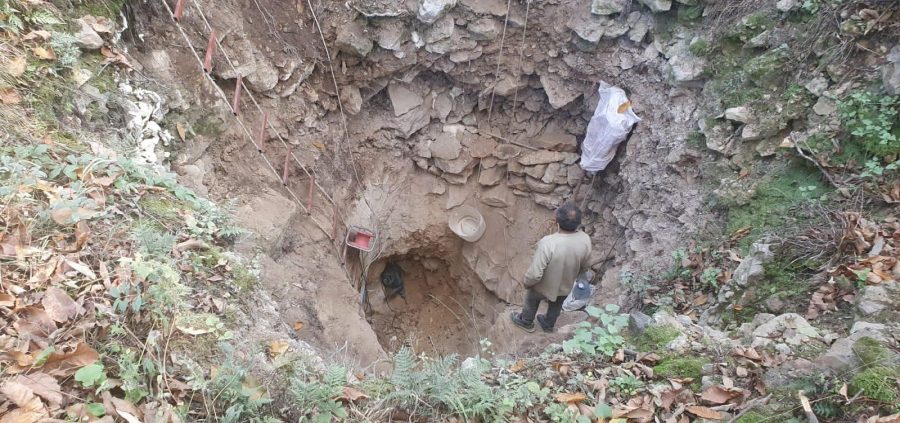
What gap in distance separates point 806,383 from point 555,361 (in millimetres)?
1066

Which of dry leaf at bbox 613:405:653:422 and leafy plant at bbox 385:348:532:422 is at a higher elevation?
dry leaf at bbox 613:405:653:422

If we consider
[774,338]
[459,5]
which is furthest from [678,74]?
[774,338]

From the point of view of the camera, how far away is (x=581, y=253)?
3598 mm

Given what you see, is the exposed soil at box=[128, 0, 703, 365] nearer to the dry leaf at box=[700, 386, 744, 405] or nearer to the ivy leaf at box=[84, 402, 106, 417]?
the ivy leaf at box=[84, 402, 106, 417]

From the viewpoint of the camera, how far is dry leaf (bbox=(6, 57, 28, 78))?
2561 mm

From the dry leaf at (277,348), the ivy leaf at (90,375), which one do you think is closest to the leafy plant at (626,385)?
the dry leaf at (277,348)

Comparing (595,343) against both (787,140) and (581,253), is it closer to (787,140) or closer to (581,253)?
(581,253)

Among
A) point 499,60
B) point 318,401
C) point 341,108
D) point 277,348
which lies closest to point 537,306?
point 277,348

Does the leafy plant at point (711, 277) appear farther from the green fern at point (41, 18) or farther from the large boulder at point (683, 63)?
the green fern at point (41, 18)

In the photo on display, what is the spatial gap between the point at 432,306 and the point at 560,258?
343 centimetres

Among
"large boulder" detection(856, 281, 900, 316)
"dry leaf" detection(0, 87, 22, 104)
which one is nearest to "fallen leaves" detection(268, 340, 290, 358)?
"dry leaf" detection(0, 87, 22, 104)

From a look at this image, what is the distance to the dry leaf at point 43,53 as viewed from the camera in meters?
2.72

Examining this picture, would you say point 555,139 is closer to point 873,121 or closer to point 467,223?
point 467,223

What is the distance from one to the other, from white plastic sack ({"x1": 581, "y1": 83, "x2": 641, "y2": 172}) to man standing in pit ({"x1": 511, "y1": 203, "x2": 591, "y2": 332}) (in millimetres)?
1674
